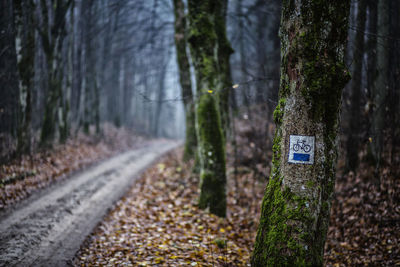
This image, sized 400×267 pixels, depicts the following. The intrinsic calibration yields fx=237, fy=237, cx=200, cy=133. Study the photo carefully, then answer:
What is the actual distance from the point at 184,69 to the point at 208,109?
19.1ft

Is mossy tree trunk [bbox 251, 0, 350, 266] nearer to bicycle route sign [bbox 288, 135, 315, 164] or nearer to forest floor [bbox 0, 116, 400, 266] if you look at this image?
bicycle route sign [bbox 288, 135, 315, 164]

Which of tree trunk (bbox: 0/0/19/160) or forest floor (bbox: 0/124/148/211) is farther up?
tree trunk (bbox: 0/0/19/160)

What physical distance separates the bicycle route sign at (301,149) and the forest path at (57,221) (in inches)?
165

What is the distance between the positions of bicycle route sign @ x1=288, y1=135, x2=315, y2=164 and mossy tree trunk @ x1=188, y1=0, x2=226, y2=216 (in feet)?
12.3

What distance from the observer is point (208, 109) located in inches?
259

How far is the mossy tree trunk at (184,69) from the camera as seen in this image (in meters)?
10.6

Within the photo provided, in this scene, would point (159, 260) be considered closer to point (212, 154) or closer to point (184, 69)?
point (212, 154)

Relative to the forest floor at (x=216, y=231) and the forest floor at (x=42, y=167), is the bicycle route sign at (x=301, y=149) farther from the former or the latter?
the forest floor at (x=42, y=167)

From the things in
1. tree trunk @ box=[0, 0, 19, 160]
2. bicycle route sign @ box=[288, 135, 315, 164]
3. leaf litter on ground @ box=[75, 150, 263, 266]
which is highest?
tree trunk @ box=[0, 0, 19, 160]

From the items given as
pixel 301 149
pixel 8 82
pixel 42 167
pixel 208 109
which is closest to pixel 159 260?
pixel 301 149

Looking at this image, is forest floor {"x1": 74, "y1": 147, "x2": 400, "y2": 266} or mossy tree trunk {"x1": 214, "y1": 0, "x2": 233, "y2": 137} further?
mossy tree trunk {"x1": 214, "y1": 0, "x2": 233, "y2": 137}

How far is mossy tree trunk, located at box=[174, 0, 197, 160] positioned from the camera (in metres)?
10.6

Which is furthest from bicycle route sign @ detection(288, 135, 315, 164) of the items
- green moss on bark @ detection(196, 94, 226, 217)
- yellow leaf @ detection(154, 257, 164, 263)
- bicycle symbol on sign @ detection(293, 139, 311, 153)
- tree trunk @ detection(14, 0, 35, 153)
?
tree trunk @ detection(14, 0, 35, 153)

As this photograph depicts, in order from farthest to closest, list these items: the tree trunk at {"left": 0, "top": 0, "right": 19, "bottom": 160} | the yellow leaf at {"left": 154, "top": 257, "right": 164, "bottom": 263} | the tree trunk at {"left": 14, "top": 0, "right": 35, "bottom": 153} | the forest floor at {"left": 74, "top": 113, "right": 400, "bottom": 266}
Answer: the tree trunk at {"left": 14, "top": 0, "right": 35, "bottom": 153}, the tree trunk at {"left": 0, "top": 0, "right": 19, "bottom": 160}, the forest floor at {"left": 74, "top": 113, "right": 400, "bottom": 266}, the yellow leaf at {"left": 154, "top": 257, "right": 164, "bottom": 263}
